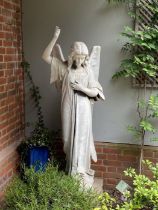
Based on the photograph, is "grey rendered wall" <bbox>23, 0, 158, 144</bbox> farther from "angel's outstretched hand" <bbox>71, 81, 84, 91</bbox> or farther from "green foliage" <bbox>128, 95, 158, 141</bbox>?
"angel's outstretched hand" <bbox>71, 81, 84, 91</bbox>

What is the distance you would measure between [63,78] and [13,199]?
1.30m

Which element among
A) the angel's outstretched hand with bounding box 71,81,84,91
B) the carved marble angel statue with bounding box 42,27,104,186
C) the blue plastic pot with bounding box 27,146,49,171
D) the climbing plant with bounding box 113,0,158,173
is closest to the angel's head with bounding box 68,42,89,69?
the carved marble angel statue with bounding box 42,27,104,186

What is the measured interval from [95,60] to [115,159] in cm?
127

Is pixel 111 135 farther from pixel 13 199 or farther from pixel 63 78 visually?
pixel 13 199

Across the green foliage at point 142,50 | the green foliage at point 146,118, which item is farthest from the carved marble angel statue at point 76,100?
the green foliage at point 146,118

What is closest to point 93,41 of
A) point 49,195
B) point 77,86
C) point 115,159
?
point 77,86

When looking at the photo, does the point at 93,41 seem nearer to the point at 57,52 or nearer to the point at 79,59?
the point at 57,52

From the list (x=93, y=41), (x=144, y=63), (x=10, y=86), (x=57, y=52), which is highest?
(x=93, y=41)

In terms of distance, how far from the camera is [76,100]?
3.30 metres

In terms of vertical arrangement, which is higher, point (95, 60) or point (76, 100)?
point (95, 60)

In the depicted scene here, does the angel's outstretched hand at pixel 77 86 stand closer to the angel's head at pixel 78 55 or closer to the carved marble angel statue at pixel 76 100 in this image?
the carved marble angel statue at pixel 76 100

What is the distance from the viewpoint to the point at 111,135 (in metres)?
3.96

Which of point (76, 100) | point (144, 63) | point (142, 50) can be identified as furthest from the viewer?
point (142, 50)

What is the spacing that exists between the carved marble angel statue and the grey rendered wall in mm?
515
